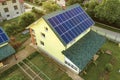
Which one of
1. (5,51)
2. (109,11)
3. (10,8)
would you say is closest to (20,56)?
(5,51)

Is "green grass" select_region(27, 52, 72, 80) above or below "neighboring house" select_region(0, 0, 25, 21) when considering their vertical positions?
Result: below

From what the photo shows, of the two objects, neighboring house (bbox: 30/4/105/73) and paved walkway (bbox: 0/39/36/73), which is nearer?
neighboring house (bbox: 30/4/105/73)

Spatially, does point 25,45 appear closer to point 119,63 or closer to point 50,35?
point 50,35

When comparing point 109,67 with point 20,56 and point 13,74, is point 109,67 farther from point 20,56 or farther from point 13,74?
point 20,56

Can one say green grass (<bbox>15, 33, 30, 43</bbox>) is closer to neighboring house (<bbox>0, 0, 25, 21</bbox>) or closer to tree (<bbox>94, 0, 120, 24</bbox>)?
neighboring house (<bbox>0, 0, 25, 21</bbox>)

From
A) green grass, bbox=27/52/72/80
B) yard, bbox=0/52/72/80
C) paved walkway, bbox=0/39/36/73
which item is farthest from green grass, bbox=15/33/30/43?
green grass, bbox=27/52/72/80

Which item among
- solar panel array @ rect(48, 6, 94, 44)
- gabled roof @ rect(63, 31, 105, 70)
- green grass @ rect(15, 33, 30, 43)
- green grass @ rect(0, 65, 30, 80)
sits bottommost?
green grass @ rect(0, 65, 30, 80)

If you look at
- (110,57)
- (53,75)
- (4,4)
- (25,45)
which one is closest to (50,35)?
(53,75)
